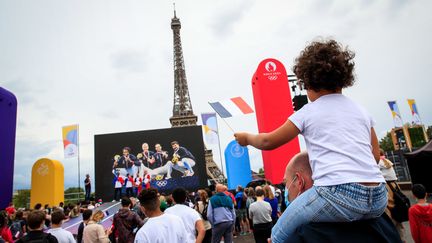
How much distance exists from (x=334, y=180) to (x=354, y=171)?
0.10 m

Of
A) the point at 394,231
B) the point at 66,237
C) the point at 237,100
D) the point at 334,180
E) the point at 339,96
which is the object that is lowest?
the point at 66,237

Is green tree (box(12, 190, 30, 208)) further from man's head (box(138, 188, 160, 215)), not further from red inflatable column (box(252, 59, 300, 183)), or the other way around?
man's head (box(138, 188, 160, 215))

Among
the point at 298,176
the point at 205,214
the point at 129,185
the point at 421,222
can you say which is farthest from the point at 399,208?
the point at 129,185

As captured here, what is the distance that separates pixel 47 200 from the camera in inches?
588

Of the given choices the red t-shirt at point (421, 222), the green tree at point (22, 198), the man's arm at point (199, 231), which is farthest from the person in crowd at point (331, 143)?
the green tree at point (22, 198)

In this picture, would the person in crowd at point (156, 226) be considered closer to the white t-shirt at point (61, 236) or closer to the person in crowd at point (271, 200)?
the white t-shirt at point (61, 236)

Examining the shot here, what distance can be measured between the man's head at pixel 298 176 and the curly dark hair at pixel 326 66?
390mm

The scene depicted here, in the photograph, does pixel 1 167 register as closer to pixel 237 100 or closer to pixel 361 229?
pixel 237 100

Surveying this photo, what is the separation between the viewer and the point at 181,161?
58.0 feet

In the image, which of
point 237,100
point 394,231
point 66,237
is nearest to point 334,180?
point 394,231

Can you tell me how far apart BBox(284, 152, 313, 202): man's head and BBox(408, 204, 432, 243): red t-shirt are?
119 inches

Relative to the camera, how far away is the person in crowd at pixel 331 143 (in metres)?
1.20

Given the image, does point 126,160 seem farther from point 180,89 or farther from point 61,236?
point 180,89

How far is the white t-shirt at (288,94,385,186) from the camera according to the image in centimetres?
125
